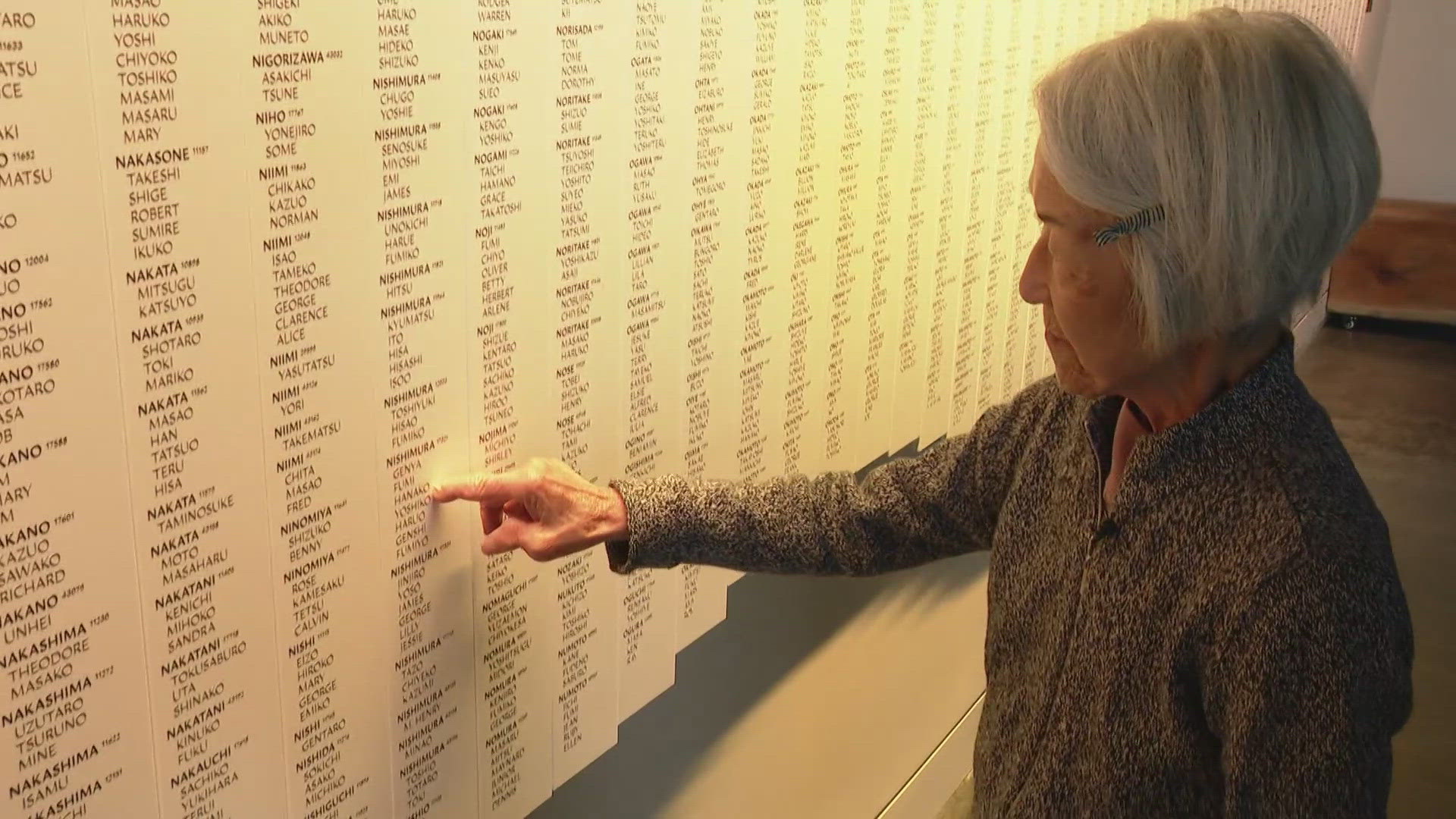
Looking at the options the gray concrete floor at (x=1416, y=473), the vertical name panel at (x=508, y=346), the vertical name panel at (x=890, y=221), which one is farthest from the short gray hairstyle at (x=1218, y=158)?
the gray concrete floor at (x=1416, y=473)

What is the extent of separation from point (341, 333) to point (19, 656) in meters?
0.30

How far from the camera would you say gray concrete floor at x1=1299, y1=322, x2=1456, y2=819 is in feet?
9.41

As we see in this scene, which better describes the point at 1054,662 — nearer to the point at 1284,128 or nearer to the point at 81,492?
the point at 1284,128

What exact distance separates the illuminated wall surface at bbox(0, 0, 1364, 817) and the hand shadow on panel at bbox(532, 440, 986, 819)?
0.12 m

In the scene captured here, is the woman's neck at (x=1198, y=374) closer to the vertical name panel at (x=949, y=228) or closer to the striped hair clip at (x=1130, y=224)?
the striped hair clip at (x=1130, y=224)

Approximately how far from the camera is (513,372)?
112 centimetres

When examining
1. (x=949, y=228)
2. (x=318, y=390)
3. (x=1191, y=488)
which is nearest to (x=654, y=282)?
(x=318, y=390)

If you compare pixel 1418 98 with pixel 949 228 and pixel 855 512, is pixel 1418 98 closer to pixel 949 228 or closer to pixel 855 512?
pixel 949 228

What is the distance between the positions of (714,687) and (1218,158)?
0.95m

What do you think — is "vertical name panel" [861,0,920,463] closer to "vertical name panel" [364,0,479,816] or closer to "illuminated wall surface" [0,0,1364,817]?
"illuminated wall surface" [0,0,1364,817]

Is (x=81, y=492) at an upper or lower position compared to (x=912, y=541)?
upper

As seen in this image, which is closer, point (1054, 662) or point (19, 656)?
point (19, 656)

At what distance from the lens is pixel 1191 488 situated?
110 centimetres

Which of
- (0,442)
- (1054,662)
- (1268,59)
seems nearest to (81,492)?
(0,442)
